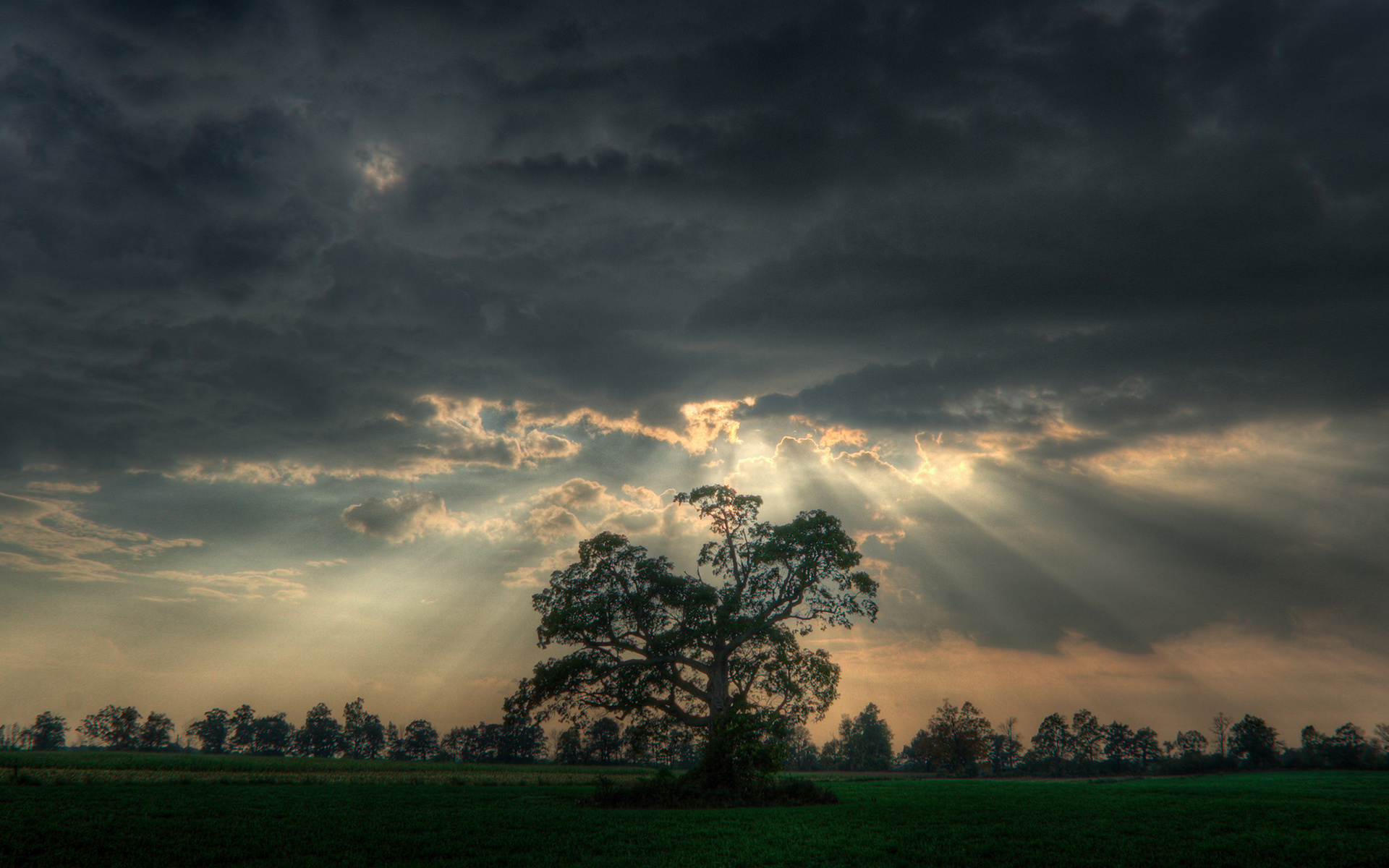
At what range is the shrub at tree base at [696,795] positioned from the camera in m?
31.5

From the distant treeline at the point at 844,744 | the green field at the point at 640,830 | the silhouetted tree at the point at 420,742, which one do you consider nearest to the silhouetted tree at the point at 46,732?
the distant treeline at the point at 844,744

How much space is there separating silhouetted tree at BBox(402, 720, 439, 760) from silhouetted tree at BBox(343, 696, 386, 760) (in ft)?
27.9

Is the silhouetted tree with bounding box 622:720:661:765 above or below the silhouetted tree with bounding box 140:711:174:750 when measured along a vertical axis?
above

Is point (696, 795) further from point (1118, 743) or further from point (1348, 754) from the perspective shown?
point (1118, 743)

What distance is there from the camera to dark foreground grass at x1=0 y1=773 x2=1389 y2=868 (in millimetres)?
17469

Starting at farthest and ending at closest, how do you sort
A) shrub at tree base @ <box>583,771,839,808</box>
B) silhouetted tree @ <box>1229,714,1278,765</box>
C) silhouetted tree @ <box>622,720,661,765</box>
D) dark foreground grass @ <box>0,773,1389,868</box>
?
silhouetted tree @ <box>1229,714,1278,765</box> → silhouetted tree @ <box>622,720,661,765</box> → shrub at tree base @ <box>583,771,839,808</box> → dark foreground grass @ <box>0,773,1389,868</box>

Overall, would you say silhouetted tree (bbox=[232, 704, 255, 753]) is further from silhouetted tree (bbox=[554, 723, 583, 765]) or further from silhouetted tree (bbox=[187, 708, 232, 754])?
silhouetted tree (bbox=[554, 723, 583, 765])

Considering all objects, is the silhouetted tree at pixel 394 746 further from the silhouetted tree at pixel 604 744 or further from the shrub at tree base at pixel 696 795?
the shrub at tree base at pixel 696 795

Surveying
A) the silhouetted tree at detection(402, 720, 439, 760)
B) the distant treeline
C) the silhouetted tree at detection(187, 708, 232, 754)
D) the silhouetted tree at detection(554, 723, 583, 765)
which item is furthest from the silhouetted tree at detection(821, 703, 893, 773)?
the silhouetted tree at detection(187, 708, 232, 754)

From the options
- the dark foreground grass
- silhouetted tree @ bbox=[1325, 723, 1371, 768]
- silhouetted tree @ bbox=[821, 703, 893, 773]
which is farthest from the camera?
silhouetted tree @ bbox=[821, 703, 893, 773]

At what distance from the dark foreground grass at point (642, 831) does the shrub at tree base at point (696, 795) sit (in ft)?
5.80

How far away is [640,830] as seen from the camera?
22.8 m

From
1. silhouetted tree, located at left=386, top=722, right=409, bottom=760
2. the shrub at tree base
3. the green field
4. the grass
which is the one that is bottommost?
silhouetted tree, located at left=386, top=722, right=409, bottom=760

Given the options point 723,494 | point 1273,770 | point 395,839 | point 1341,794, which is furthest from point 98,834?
point 1273,770
